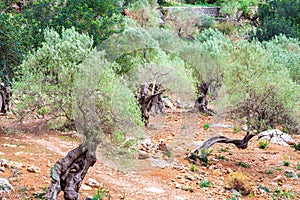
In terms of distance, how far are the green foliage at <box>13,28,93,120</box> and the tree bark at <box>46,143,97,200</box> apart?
3.13ft

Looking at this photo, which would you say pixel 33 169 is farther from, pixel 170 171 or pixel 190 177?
pixel 190 177

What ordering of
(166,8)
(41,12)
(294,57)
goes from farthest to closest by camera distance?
(166,8), (294,57), (41,12)

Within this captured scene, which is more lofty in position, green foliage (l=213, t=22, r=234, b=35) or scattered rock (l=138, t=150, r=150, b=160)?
green foliage (l=213, t=22, r=234, b=35)

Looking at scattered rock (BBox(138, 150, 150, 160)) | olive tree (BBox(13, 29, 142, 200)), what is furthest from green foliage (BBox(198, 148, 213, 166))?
olive tree (BBox(13, 29, 142, 200))

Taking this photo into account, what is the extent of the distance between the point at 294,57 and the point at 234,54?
857 cm

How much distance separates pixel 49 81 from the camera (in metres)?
10.2

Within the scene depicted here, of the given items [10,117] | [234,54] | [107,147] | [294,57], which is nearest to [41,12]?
[10,117]

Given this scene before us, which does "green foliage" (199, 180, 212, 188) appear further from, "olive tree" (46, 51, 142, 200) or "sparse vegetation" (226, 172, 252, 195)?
"olive tree" (46, 51, 142, 200)

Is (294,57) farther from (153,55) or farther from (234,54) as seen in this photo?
(153,55)

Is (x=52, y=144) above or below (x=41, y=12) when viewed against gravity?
below

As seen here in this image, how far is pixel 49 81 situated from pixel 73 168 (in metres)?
2.25

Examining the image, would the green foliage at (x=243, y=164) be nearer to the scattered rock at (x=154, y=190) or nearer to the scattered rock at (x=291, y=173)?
the scattered rock at (x=291, y=173)

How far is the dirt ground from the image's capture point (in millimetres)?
12344

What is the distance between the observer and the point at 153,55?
17.9 m
